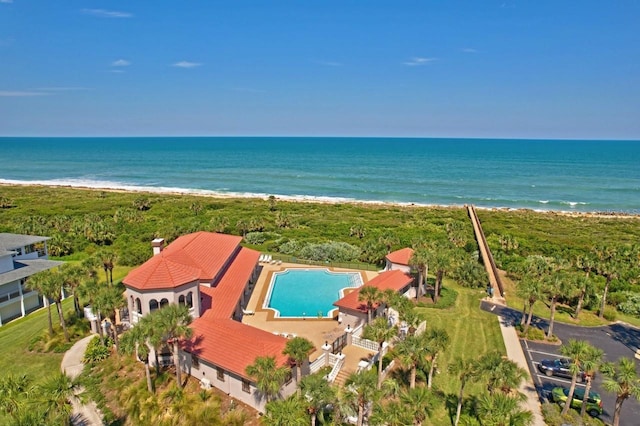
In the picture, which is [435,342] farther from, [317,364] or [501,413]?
[317,364]

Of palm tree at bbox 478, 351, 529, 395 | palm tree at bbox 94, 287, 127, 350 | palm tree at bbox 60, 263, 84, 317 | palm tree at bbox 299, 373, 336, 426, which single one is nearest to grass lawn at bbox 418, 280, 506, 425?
palm tree at bbox 478, 351, 529, 395

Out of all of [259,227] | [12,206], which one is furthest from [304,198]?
[12,206]

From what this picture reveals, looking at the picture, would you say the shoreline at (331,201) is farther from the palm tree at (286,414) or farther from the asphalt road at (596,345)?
the palm tree at (286,414)

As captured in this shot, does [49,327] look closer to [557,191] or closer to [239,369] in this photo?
[239,369]

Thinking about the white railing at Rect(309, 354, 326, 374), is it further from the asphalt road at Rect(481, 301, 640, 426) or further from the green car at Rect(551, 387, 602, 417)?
the green car at Rect(551, 387, 602, 417)

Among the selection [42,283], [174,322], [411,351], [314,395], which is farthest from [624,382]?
[42,283]
